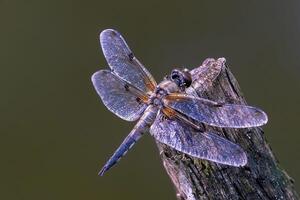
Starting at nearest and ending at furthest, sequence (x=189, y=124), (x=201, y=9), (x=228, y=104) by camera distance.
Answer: (x=228, y=104)
(x=189, y=124)
(x=201, y=9)

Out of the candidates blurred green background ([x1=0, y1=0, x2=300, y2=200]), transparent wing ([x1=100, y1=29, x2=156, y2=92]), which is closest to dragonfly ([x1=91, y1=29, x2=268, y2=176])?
transparent wing ([x1=100, y1=29, x2=156, y2=92])

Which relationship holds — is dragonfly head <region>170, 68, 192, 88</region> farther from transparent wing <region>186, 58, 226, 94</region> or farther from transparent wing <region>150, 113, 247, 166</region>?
transparent wing <region>150, 113, 247, 166</region>

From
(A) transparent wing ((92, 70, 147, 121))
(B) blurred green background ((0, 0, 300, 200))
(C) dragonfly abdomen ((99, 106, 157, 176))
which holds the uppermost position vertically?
(A) transparent wing ((92, 70, 147, 121))

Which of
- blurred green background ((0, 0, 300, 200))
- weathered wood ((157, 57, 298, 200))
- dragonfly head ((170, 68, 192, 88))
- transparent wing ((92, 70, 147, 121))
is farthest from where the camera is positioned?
blurred green background ((0, 0, 300, 200))

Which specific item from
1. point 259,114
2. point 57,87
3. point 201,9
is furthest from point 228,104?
point 201,9

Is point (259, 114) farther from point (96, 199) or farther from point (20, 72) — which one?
point (20, 72)

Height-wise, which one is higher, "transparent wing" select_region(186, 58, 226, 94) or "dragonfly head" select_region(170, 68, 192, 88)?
"transparent wing" select_region(186, 58, 226, 94)

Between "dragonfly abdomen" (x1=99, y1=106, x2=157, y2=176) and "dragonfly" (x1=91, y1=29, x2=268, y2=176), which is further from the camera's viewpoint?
"dragonfly abdomen" (x1=99, y1=106, x2=157, y2=176)

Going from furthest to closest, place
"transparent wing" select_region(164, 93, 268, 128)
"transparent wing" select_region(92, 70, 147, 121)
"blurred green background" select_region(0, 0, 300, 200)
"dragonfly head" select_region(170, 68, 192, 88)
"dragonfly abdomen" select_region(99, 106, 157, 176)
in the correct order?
"blurred green background" select_region(0, 0, 300, 200) → "transparent wing" select_region(92, 70, 147, 121) → "dragonfly abdomen" select_region(99, 106, 157, 176) → "dragonfly head" select_region(170, 68, 192, 88) → "transparent wing" select_region(164, 93, 268, 128)
